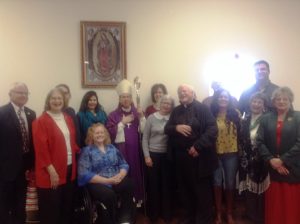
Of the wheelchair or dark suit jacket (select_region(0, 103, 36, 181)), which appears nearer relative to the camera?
dark suit jacket (select_region(0, 103, 36, 181))

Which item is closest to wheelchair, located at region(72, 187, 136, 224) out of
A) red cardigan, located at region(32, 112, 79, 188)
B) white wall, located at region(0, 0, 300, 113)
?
red cardigan, located at region(32, 112, 79, 188)

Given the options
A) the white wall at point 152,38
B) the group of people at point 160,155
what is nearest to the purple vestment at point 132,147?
the group of people at point 160,155

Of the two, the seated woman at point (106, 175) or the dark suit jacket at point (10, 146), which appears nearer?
the dark suit jacket at point (10, 146)

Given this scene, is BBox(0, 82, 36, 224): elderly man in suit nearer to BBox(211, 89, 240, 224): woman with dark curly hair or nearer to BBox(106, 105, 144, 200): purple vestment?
BBox(106, 105, 144, 200): purple vestment

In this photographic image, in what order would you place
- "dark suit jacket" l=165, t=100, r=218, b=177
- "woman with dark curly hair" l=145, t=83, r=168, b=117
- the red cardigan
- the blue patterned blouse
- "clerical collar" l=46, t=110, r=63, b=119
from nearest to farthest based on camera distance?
the red cardigan, "clerical collar" l=46, t=110, r=63, b=119, the blue patterned blouse, "dark suit jacket" l=165, t=100, r=218, b=177, "woman with dark curly hair" l=145, t=83, r=168, b=117

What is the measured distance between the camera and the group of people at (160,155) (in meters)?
2.91

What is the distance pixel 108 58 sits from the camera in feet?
14.0

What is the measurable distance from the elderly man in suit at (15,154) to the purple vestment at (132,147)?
88cm

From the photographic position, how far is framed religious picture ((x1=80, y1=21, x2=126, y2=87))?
4.21 metres

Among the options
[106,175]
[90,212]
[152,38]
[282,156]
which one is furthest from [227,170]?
[152,38]

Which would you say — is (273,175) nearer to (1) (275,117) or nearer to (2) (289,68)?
(1) (275,117)

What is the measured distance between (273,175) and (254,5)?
243cm

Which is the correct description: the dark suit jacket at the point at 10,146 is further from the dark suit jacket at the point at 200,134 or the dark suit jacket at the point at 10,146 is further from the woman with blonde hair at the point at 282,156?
the woman with blonde hair at the point at 282,156

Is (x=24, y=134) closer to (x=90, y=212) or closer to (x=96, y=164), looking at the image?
(x=96, y=164)
